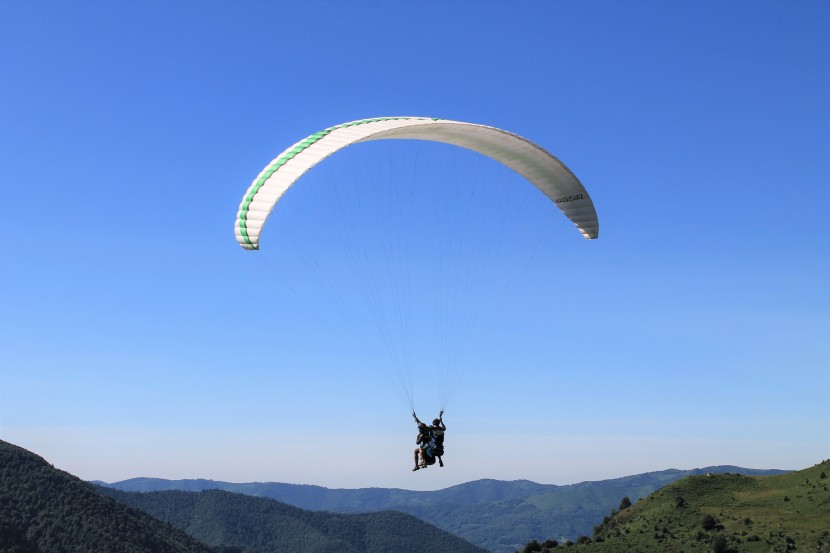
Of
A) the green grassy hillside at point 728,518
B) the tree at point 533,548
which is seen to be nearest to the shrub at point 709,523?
the green grassy hillside at point 728,518

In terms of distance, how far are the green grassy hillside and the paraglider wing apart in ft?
206

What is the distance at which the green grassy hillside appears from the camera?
305ft

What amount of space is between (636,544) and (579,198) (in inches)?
2961

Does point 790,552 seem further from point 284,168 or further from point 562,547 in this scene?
point 284,168

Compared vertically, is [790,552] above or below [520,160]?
below

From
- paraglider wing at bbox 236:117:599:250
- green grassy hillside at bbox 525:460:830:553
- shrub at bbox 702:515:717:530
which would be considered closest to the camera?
paraglider wing at bbox 236:117:599:250

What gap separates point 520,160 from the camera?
39875mm

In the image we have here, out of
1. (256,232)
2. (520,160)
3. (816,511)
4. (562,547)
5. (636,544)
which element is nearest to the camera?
(256,232)

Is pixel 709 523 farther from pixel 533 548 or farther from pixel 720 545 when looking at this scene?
pixel 533 548

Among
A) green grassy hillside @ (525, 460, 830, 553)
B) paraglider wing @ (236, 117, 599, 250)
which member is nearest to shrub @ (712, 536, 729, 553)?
green grassy hillside @ (525, 460, 830, 553)

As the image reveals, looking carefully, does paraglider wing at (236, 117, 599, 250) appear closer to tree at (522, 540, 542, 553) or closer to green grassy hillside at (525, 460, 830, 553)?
green grassy hillside at (525, 460, 830, 553)

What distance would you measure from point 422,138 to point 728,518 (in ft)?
276

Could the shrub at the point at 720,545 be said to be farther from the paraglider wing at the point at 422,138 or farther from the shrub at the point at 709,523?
the paraglider wing at the point at 422,138

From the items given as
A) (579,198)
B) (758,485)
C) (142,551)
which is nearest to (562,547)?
(758,485)
